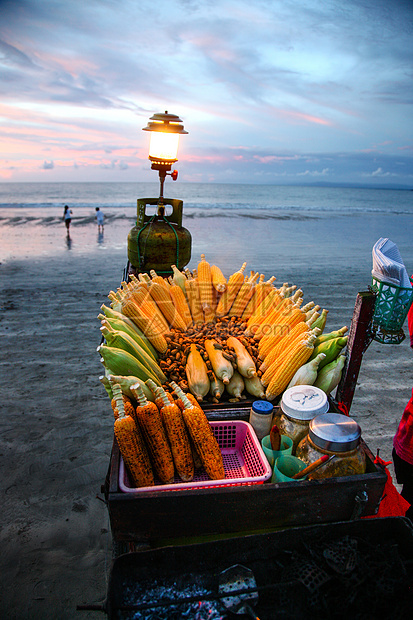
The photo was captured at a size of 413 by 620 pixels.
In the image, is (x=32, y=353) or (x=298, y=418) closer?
(x=298, y=418)

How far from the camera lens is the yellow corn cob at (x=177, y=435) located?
7.25 feet

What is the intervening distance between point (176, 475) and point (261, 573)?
817 millimetres

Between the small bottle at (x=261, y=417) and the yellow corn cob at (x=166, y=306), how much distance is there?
1.28 meters

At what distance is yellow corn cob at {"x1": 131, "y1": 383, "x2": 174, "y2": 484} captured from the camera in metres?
2.14

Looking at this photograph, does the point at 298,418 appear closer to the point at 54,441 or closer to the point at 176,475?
the point at 176,475

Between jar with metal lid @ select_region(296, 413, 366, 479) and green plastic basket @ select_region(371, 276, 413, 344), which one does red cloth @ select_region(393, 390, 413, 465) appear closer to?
green plastic basket @ select_region(371, 276, 413, 344)

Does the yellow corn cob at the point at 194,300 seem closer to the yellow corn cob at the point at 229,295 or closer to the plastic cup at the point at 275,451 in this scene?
the yellow corn cob at the point at 229,295

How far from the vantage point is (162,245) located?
523cm

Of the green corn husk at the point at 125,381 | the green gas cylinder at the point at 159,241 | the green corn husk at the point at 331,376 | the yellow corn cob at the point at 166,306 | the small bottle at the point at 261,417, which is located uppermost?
the green gas cylinder at the point at 159,241

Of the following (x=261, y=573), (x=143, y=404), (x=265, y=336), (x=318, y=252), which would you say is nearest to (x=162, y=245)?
(x=265, y=336)

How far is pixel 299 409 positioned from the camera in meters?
2.33

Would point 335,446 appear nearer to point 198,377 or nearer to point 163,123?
point 198,377

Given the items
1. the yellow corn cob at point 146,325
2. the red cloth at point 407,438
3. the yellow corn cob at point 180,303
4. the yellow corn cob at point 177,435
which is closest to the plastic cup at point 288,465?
the yellow corn cob at point 177,435

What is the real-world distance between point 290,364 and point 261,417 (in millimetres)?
516
